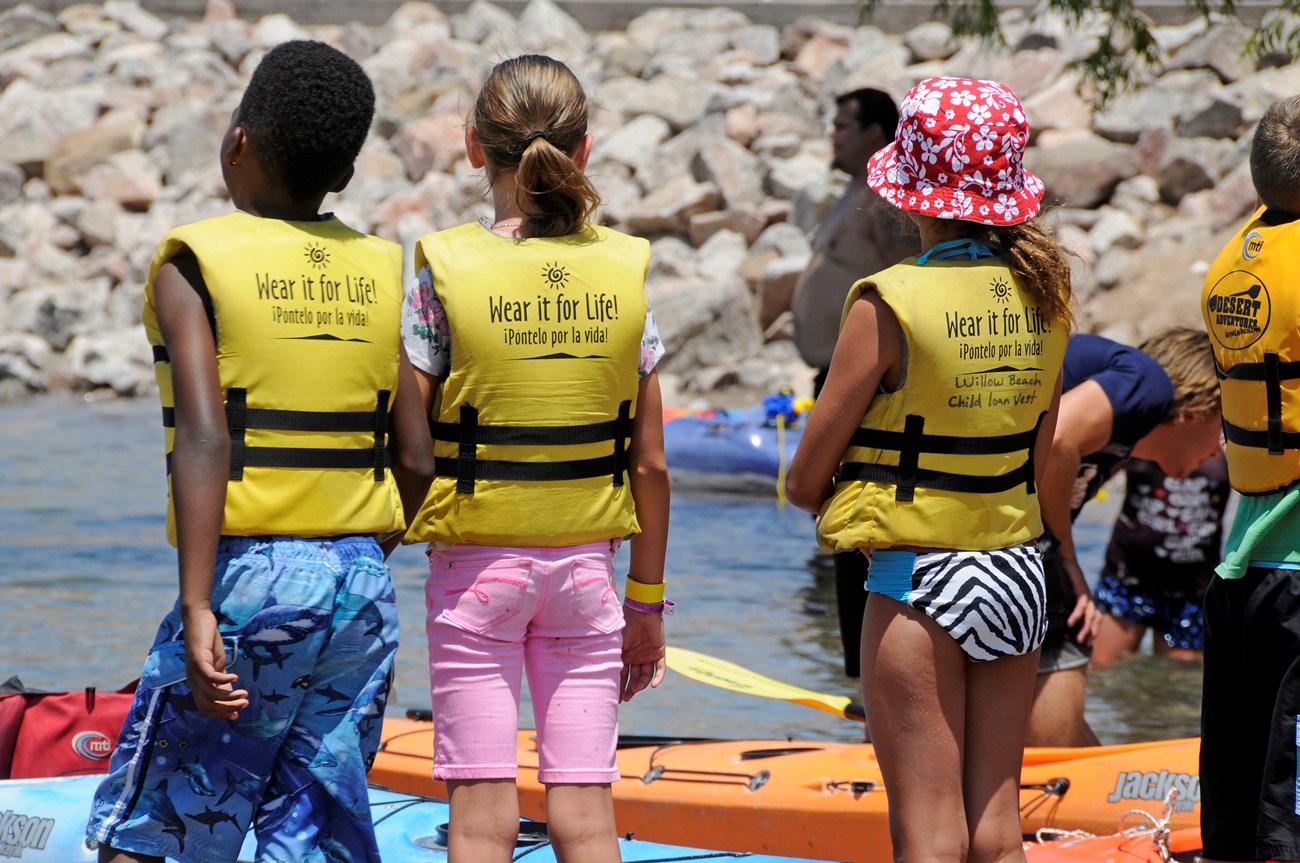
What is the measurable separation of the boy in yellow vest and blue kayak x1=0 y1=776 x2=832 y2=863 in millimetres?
1161

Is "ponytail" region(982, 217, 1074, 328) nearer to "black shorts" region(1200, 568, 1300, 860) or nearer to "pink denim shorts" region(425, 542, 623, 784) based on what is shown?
"black shorts" region(1200, 568, 1300, 860)

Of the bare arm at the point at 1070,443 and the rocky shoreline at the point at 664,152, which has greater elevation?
the bare arm at the point at 1070,443

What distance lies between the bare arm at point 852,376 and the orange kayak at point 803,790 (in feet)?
5.61

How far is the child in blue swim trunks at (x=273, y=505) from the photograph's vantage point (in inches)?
98.3

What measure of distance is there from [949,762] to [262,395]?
1238 millimetres

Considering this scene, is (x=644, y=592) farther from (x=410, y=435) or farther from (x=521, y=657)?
(x=410, y=435)

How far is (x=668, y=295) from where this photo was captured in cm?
1556

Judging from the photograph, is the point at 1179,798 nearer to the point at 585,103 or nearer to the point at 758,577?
the point at 585,103

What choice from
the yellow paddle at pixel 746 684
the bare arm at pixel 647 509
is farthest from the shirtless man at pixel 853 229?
the bare arm at pixel 647 509

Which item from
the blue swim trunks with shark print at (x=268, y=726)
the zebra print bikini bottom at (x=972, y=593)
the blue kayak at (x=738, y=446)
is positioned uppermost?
the zebra print bikini bottom at (x=972, y=593)

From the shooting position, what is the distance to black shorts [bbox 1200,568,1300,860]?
269cm

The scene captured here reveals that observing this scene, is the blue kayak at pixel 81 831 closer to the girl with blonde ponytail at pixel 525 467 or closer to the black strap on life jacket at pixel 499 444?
the girl with blonde ponytail at pixel 525 467

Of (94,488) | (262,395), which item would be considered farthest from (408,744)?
(94,488)

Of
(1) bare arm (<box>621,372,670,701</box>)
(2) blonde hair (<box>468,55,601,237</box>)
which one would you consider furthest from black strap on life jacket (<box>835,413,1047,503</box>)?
(2) blonde hair (<box>468,55,601,237</box>)
